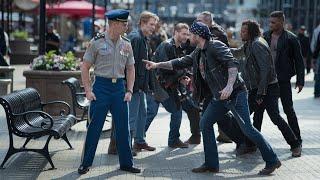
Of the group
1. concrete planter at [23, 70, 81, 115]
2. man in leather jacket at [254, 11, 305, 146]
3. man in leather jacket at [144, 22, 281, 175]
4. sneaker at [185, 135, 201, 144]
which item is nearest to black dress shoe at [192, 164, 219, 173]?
man in leather jacket at [144, 22, 281, 175]

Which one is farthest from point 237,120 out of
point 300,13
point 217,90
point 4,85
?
point 300,13

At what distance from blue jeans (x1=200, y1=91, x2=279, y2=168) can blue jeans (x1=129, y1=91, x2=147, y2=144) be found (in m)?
1.29

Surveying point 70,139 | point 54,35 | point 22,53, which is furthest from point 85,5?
point 70,139

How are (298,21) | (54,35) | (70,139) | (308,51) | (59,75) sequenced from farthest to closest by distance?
(298,21) → (308,51) → (54,35) → (59,75) → (70,139)

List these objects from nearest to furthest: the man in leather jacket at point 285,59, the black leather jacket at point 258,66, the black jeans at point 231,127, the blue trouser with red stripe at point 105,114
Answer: the blue trouser with red stripe at point 105,114 < the black leather jacket at point 258,66 < the black jeans at point 231,127 < the man in leather jacket at point 285,59

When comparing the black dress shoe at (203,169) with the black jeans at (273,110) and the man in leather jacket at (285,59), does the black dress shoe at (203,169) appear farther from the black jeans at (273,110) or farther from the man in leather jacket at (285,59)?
the man in leather jacket at (285,59)

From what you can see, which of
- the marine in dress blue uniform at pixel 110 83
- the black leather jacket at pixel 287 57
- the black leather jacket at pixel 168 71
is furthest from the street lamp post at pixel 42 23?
the marine in dress blue uniform at pixel 110 83

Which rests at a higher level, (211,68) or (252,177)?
(211,68)

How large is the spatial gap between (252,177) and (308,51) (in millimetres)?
19051

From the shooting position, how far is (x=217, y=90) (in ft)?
26.0

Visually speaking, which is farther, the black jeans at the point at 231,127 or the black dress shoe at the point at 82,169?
the black jeans at the point at 231,127

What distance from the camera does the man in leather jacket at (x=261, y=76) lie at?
8789mm

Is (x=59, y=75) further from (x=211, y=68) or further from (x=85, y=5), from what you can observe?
(x=85, y=5)

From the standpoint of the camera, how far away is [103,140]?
10547 mm
